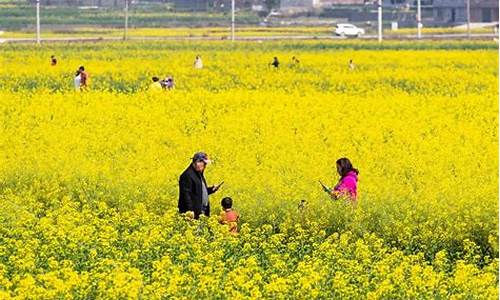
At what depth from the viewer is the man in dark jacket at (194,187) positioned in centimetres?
2002

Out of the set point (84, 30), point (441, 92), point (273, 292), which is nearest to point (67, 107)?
point (441, 92)

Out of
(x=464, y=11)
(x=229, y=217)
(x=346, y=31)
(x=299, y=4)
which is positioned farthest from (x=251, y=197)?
(x=299, y=4)

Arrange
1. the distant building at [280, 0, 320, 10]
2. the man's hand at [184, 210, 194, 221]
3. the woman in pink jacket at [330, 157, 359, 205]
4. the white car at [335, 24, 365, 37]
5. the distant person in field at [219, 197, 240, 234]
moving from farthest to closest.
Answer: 1. the distant building at [280, 0, 320, 10]
2. the white car at [335, 24, 365, 37]
3. the woman in pink jacket at [330, 157, 359, 205]
4. the distant person in field at [219, 197, 240, 234]
5. the man's hand at [184, 210, 194, 221]

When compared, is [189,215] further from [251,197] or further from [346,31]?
[346,31]

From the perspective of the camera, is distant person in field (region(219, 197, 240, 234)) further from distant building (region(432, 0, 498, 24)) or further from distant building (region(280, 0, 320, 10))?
distant building (region(280, 0, 320, 10))

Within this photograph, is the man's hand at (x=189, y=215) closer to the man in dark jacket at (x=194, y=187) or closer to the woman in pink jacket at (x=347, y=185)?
the man in dark jacket at (x=194, y=187)

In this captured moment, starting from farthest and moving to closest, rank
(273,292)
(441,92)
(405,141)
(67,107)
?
(441,92) → (67,107) → (405,141) → (273,292)

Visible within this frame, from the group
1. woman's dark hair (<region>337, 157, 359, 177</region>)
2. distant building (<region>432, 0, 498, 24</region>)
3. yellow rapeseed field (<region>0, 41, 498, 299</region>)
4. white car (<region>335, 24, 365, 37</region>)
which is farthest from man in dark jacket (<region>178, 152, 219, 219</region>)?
distant building (<region>432, 0, 498, 24</region>)

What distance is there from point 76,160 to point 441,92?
77.7 feet

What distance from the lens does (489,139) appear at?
96.7ft

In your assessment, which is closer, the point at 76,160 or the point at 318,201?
the point at 318,201

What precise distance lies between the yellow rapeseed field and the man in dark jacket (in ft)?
0.73

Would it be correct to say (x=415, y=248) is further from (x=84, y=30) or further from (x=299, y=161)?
(x=84, y=30)

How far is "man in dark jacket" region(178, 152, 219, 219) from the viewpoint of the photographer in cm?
2002
